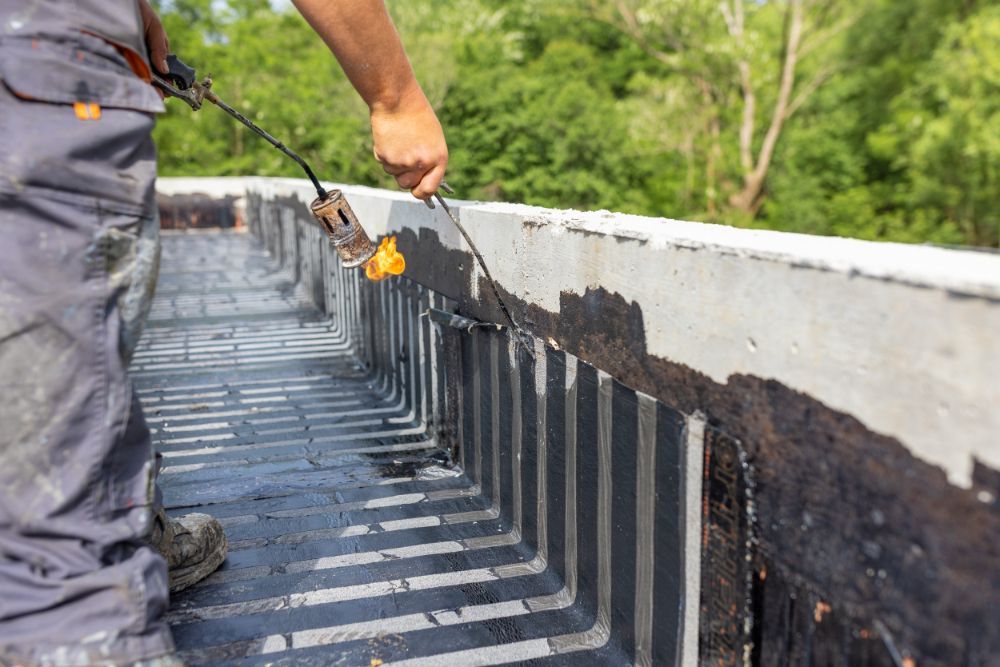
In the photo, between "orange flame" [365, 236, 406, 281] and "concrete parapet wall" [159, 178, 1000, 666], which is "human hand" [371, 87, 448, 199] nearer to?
"concrete parapet wall" [159, 178, 1000, 666]

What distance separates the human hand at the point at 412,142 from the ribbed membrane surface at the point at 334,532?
1241mm

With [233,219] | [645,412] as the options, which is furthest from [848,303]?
[233,219]

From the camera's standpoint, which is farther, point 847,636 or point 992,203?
point 992,203

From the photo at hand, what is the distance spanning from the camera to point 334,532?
310cm

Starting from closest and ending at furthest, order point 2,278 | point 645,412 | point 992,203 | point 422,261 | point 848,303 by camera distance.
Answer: point 848,303 → point 2,278 → point 645,412 → point 422,261 → point 992,203

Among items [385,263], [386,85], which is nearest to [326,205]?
[385,263]

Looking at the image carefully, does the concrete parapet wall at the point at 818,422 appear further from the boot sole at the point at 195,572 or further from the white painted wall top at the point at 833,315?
the boot sole at the point at 195,572

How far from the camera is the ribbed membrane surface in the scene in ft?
7.93

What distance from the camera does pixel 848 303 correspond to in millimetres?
1434

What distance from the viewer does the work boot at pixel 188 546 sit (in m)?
2.57

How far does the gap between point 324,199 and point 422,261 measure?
2.57ft

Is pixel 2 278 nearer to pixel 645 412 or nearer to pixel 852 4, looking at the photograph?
pixel 645 412

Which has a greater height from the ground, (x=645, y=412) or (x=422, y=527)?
(x=645, y=412)

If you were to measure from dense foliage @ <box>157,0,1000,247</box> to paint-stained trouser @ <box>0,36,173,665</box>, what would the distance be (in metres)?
30.9
